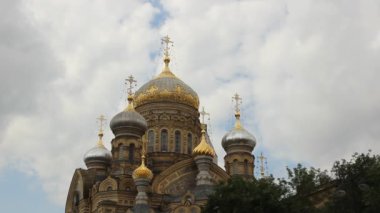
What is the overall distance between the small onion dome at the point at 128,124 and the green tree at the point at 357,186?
1817 centimetres

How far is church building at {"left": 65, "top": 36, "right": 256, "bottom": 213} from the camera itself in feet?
112

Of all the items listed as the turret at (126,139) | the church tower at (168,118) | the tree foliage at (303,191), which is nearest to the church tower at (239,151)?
the church tower at (168,118)

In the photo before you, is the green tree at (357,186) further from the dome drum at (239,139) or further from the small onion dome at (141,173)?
the dome drum at (239,139)

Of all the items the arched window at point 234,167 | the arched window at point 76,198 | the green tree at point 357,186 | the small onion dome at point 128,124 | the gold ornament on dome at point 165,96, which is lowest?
the green tree at point 357,186

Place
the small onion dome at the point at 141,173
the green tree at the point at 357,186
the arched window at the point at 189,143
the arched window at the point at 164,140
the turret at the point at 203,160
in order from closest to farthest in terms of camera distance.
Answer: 1. the green tree at the point at 357,186
2. the small onion dome at the point at 141,173
3. the turret at the point at 203,160
4. the arched window at the point at 164,140
5. the arched window at the point at 189,143

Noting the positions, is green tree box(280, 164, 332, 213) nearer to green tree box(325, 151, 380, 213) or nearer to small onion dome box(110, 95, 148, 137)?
green tree box(325, 151, 380, 213)

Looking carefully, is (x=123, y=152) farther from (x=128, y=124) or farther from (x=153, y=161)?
(x=153, y=161)

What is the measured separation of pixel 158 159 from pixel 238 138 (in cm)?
531

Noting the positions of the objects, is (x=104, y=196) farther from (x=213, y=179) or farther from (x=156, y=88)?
(x=156, y=88)

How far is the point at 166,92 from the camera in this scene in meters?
41.5

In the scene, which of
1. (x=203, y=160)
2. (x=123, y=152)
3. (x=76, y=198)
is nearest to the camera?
(x=203, y=160)

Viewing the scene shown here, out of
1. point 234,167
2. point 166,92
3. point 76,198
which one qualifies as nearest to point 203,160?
point 234,167

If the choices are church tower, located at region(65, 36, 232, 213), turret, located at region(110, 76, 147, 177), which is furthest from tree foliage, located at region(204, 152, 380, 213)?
turret, located at region(110, 76, 147, 177)

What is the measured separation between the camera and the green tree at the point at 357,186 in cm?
1873
